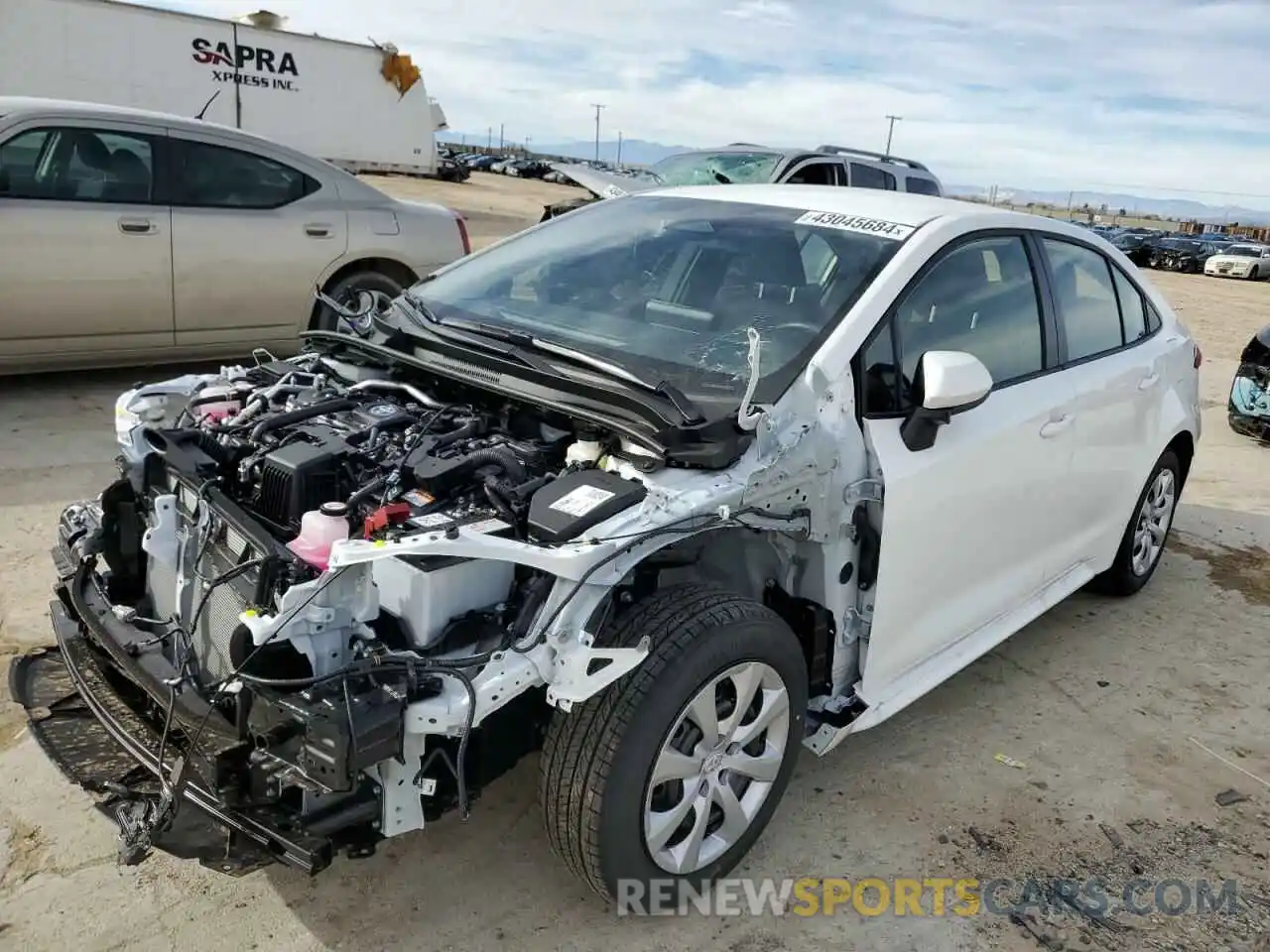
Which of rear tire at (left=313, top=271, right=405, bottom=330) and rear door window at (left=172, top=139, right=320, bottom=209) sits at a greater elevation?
rear door window at (left=172, top=139, right=320, bottom=209)

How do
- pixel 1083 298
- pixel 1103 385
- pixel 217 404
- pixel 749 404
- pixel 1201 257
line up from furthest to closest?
pixel 1201 257 → pixel 1083 298 → pixel 1103 385 → pixel 217 404 → pixel 749 404

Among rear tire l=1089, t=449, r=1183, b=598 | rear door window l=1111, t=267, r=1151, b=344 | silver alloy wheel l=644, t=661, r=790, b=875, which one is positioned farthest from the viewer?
rear tire l=1089, t=449, r=1183, b=598

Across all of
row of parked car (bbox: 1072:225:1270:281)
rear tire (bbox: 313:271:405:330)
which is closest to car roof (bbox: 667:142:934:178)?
rear tire (bbox: 313:271:405:330)

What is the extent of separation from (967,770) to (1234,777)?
96 centimetres

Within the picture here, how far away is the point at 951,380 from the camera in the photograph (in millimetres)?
2791

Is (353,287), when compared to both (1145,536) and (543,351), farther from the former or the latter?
(1145,536)

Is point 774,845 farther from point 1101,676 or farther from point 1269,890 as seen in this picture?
point 1101,676

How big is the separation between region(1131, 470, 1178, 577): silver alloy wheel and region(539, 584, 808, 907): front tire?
8.67 feet

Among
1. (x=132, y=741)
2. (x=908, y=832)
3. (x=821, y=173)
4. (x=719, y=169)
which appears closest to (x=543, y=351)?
(x=132, y=741)

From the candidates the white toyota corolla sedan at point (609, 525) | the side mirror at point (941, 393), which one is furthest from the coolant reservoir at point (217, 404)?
the side mirror at point (941, 393)

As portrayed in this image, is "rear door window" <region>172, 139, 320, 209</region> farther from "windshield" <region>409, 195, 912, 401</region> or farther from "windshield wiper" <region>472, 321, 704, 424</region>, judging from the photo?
"windshield wiper" <region>472, 321, 704, 424</region>

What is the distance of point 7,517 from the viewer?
4.58 m

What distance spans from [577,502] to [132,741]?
1227 millimetres

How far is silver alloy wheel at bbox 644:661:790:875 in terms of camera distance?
250 centimetres
